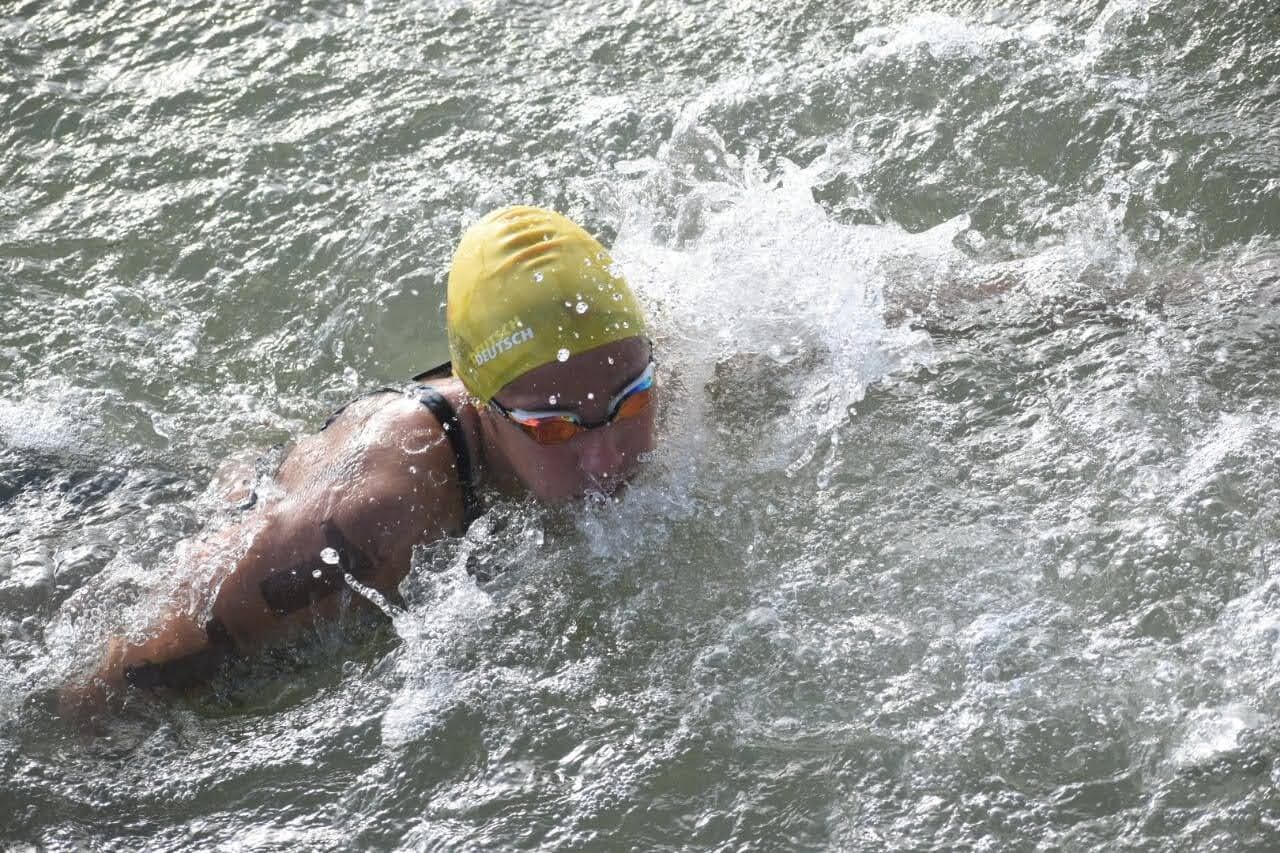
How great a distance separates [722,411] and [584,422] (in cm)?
78

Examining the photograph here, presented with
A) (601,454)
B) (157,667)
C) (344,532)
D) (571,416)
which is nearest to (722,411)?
(601,454)

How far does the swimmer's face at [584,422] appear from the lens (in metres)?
3.61

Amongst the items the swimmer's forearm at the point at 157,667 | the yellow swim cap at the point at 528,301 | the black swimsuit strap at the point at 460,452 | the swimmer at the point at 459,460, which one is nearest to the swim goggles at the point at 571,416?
the swimmer at the point at 459,460

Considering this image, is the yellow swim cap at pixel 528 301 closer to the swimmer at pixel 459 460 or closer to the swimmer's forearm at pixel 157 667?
the swimmer at pixel 459 460

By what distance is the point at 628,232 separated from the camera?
16.6 ft

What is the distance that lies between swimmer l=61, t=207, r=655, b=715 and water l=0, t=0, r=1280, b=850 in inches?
4.7

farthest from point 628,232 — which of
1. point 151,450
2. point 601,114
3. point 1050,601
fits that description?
point 1050,601

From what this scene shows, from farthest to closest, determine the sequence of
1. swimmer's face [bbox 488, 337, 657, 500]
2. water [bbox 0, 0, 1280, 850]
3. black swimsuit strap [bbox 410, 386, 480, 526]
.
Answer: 1. black swimsuit strap [bbox 410, 386, 480, 526]
2. swimmer's face [bbox 488, 337, 657, 500]
3. water [bbox 0, 0, 1280, 850]

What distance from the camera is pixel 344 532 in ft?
12.3

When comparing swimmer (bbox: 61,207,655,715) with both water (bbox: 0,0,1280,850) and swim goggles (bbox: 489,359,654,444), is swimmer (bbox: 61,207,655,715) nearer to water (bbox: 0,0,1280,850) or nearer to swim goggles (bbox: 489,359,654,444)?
swim goggles (bbox: 489,359,654,444)

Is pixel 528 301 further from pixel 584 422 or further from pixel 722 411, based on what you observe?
pixel 722 411

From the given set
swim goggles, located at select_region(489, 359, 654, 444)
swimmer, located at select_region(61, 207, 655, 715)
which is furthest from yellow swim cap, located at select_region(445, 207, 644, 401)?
swim goggles, located at select_region(489, 359, 654, 444)

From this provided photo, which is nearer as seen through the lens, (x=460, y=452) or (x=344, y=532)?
(x=344, y=532)

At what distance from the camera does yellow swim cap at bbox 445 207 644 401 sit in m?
3.62
